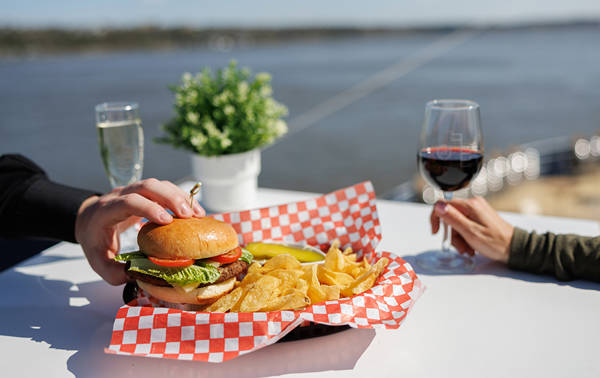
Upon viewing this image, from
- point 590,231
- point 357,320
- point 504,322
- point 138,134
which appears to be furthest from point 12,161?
point 590,231

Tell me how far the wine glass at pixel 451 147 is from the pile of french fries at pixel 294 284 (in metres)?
0.37

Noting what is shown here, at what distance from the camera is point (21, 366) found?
1.05 meters

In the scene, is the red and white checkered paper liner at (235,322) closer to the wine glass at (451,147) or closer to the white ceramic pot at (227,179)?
the wine glass at (451,147)

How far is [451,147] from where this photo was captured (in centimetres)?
146

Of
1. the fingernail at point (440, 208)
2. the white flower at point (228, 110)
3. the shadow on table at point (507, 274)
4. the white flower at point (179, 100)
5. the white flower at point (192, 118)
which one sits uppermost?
the white flower at point (179, 100)

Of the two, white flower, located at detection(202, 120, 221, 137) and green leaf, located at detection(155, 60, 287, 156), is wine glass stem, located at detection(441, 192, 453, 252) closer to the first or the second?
green leaf, located at detection(155, 60, 287, 156)

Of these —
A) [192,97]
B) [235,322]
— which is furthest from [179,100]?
[235,322]

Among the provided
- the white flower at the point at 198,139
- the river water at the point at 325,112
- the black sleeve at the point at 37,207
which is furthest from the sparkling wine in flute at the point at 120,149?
the river water at the point at 325,112

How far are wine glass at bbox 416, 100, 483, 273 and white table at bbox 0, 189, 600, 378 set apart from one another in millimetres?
217

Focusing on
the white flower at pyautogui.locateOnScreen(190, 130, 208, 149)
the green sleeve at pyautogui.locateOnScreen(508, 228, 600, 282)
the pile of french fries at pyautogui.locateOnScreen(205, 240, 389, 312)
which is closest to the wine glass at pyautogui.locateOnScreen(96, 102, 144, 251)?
the white flower at pyautogui.locateOnScreen(190, 130, 208, 149)

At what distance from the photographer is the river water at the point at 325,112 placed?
1174cm

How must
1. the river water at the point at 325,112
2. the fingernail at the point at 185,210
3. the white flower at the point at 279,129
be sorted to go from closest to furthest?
1. the fingernail at the point at 185,210
2. the white flower at the point at 279,129
3. the river water at the point at 325,112

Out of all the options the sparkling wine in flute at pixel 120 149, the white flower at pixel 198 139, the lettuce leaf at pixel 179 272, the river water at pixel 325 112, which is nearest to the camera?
the lettuce leaf at pixel 179 272

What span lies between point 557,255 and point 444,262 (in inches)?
12.2
